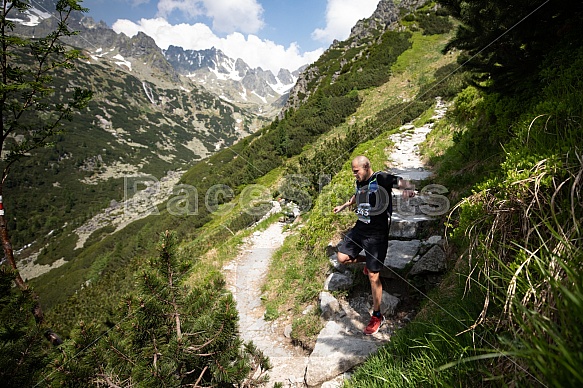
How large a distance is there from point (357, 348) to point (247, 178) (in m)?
22.9

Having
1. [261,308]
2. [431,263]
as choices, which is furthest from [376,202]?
[261,308]

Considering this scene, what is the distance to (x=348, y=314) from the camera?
481 cm

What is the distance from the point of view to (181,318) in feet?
10.2

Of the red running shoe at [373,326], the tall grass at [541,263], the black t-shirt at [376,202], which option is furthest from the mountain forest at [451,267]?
the black t-shirt at [376,202]

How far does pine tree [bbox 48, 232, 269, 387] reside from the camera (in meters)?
2.58

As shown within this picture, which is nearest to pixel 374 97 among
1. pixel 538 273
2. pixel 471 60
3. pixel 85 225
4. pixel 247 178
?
pixel 247 178

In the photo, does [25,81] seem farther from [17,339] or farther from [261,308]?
[261,308]

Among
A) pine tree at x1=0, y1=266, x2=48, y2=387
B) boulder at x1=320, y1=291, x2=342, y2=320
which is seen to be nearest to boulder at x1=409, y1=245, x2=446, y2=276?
boulder at x1=320, y1=291, x2=342, y2=320

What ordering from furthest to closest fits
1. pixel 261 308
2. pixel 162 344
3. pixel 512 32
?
pixel 261 308 → pixel 512 32 → pixel 162 344

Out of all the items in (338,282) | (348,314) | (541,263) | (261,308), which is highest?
(541,263)

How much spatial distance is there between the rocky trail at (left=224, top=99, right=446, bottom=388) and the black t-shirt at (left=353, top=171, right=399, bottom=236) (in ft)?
2.96

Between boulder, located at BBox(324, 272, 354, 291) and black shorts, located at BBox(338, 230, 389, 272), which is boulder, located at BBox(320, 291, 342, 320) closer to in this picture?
boulder, located at BBox(324, 272, 354, 291)

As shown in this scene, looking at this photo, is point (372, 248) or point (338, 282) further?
point (338, 282)

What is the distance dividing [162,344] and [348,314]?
120 inches
